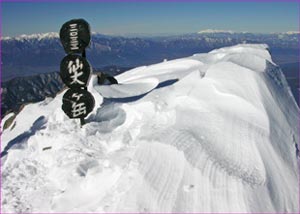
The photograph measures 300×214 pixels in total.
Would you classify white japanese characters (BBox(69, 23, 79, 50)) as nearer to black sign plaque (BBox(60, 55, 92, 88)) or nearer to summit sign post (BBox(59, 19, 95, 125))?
summit sign post (BBox(59, 19, 95, 125))

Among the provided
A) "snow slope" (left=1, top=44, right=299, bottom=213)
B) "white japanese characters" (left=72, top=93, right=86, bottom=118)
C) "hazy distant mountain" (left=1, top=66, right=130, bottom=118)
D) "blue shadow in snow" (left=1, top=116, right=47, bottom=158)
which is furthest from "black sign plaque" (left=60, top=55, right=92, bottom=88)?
"hazy distant mountain" (left=1, top=66, right=130, bottom=118)

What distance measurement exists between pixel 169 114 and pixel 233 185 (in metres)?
3.59

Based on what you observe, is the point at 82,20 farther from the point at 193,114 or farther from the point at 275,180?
the point at 275,180

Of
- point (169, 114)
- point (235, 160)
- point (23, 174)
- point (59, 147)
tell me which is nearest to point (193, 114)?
point (169, 114)

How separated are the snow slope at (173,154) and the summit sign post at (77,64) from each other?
637 mm

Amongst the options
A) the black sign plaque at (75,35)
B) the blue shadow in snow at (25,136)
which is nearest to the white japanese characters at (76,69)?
the black sign plaque at (75,35)

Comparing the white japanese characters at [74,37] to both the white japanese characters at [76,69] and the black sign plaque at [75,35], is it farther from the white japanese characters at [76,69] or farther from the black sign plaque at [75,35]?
the white japanese characters at [76,69]

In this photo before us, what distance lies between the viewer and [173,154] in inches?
348

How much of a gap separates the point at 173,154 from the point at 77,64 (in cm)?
505

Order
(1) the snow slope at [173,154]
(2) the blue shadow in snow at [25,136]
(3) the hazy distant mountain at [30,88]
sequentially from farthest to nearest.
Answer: (3) the hazy distant mountain at [30,88]
(2) the blue shadow in snow at [25,136]
(1) the snow slope at [173,154]

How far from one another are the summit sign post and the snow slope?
2.09 ft

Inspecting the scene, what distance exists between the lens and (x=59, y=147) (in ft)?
35.3

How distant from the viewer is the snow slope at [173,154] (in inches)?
309

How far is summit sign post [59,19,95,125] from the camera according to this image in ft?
38.2
